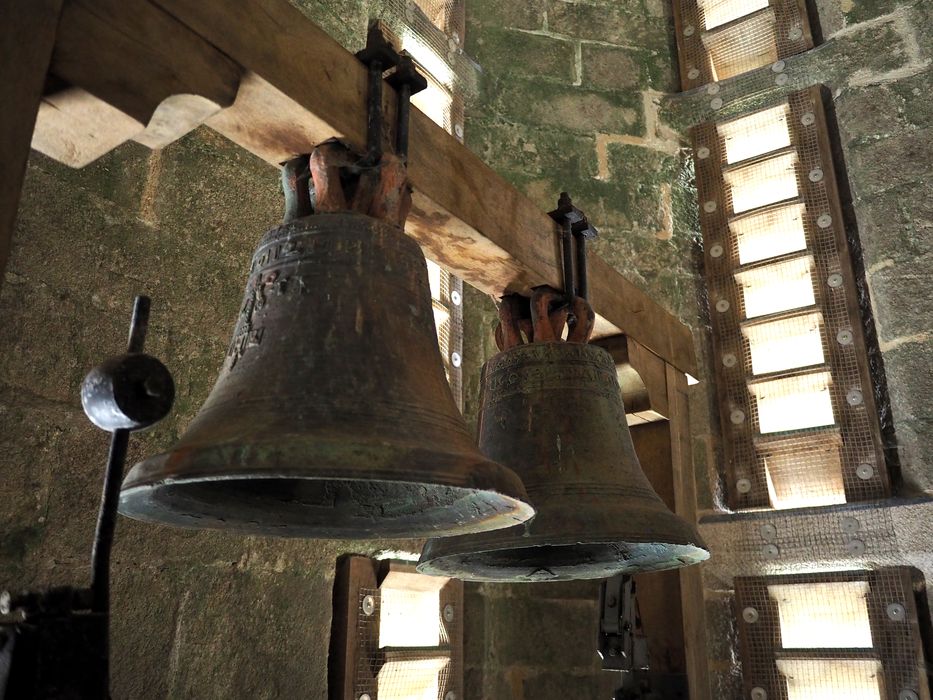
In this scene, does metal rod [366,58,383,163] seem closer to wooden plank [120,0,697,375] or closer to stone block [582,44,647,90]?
wooden plank [120,0,697,375]

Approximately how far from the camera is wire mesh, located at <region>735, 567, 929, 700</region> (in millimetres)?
2230

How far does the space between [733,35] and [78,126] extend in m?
2.88

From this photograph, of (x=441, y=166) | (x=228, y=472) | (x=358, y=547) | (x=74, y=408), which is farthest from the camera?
(x=358, y=547)

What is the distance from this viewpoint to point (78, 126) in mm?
1062

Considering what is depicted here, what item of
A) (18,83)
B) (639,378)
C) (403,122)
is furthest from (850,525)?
(18,83)

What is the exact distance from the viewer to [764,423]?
271 cm

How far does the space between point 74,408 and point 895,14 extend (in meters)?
2.84

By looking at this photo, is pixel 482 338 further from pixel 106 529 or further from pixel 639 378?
pixel 106 529

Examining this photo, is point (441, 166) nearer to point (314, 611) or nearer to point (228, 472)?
point (228, 472)

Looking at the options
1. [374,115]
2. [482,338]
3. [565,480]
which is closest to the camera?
[374,115]

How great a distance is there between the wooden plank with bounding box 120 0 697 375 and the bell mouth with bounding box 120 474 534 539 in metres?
0.53

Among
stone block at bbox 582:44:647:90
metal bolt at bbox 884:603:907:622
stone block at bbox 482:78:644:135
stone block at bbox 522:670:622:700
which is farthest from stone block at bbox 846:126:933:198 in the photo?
stone block at bbox 522:670:622:700

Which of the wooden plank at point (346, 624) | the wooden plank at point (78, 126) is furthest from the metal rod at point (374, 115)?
the wooden plank at point (346, 624)

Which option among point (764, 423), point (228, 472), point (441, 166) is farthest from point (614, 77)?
point (228, 472)
